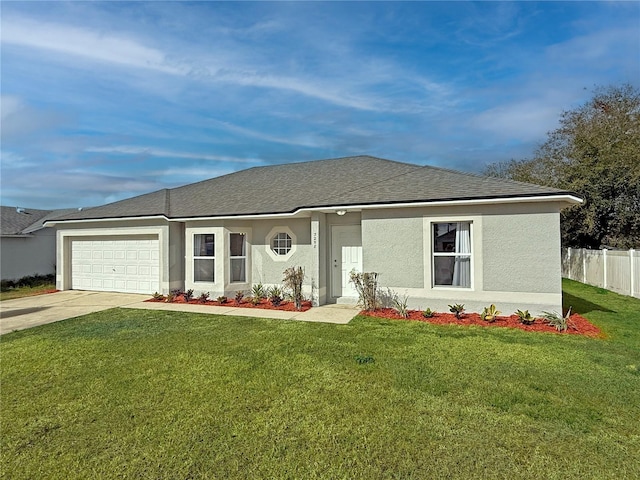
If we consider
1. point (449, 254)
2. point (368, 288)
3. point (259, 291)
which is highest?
point (449, 254)

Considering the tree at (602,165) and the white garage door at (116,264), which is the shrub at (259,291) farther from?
the tree at (602,165)

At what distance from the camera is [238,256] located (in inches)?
515

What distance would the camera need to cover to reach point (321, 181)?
1438 cm

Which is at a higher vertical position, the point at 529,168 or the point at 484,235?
the point at 529,168

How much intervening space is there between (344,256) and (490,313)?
195 inches

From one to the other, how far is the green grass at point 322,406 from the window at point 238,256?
211 inches

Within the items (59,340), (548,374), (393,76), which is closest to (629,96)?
(393,76)

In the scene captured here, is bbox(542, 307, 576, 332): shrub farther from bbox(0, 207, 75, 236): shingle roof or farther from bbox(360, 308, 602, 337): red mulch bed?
bbox(0, 207, 75, 236): shingle roof

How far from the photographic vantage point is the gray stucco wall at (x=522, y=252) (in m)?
9.02

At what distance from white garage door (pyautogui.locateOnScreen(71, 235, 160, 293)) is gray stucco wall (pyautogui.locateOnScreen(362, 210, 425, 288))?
Result: 9.01 metres

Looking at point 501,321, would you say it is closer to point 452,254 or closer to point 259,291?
point 452,254

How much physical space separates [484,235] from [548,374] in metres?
4.80

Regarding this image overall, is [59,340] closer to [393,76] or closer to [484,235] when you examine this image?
[484,235]

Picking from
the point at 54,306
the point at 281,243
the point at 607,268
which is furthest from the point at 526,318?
the point at 54,306
